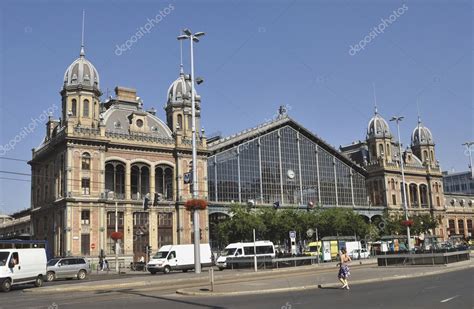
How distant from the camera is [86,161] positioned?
64062 mm

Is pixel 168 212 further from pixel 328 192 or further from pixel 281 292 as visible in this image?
pixel 281 292

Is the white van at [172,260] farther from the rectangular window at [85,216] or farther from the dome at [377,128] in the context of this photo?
the dome at [377,128]

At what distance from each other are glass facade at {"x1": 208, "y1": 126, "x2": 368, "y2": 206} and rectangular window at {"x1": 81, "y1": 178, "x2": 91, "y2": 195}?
1895 cm

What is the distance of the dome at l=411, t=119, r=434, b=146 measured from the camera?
112562 millimetres

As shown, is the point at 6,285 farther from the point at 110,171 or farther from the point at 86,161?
the point at 110,171

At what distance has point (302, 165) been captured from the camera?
86.8m

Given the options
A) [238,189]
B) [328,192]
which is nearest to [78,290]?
[238,189]

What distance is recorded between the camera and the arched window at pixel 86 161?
63.8 metres

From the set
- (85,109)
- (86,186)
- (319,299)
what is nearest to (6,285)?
(319,299)

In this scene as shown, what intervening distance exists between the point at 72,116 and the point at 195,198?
35449 mm

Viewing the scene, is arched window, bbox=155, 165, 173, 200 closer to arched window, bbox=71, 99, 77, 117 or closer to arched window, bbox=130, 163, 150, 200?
arched window, bbox=130, 163, 150, 200

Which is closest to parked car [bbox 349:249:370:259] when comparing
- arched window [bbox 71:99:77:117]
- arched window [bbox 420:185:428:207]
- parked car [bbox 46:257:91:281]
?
parked car [bbox 46:257:91:281]

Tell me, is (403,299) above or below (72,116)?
below

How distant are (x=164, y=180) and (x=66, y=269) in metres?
29.8
